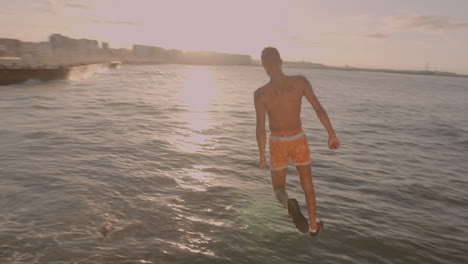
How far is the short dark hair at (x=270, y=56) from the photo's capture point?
467 centimetres

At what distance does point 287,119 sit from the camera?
480 centimetres

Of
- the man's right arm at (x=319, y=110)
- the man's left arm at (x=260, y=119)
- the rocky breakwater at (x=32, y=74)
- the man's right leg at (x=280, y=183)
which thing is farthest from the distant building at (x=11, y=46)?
the man's right arm at (x=319, y=110)

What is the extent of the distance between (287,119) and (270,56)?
0.87 m

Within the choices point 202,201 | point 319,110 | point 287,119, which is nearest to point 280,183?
point 287,119

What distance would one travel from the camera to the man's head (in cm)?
467

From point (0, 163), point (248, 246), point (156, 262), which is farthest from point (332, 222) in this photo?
point (0, 163)

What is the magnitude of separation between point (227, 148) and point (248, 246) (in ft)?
23.2

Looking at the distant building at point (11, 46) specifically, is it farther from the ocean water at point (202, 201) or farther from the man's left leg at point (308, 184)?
the man's left leg at point (308, 184)

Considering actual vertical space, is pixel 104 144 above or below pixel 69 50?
below

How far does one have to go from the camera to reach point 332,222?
6.44 m

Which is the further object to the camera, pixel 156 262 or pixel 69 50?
pixel 69 50

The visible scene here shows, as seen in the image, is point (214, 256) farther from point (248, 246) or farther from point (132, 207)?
point (132, 207)

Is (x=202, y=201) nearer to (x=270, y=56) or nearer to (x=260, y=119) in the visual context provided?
(x=260, y=119)

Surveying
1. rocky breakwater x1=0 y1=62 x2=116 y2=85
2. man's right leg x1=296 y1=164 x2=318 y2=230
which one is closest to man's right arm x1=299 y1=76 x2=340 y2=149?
man's right leg x1=296 y1=164 x2=318 y2=230
